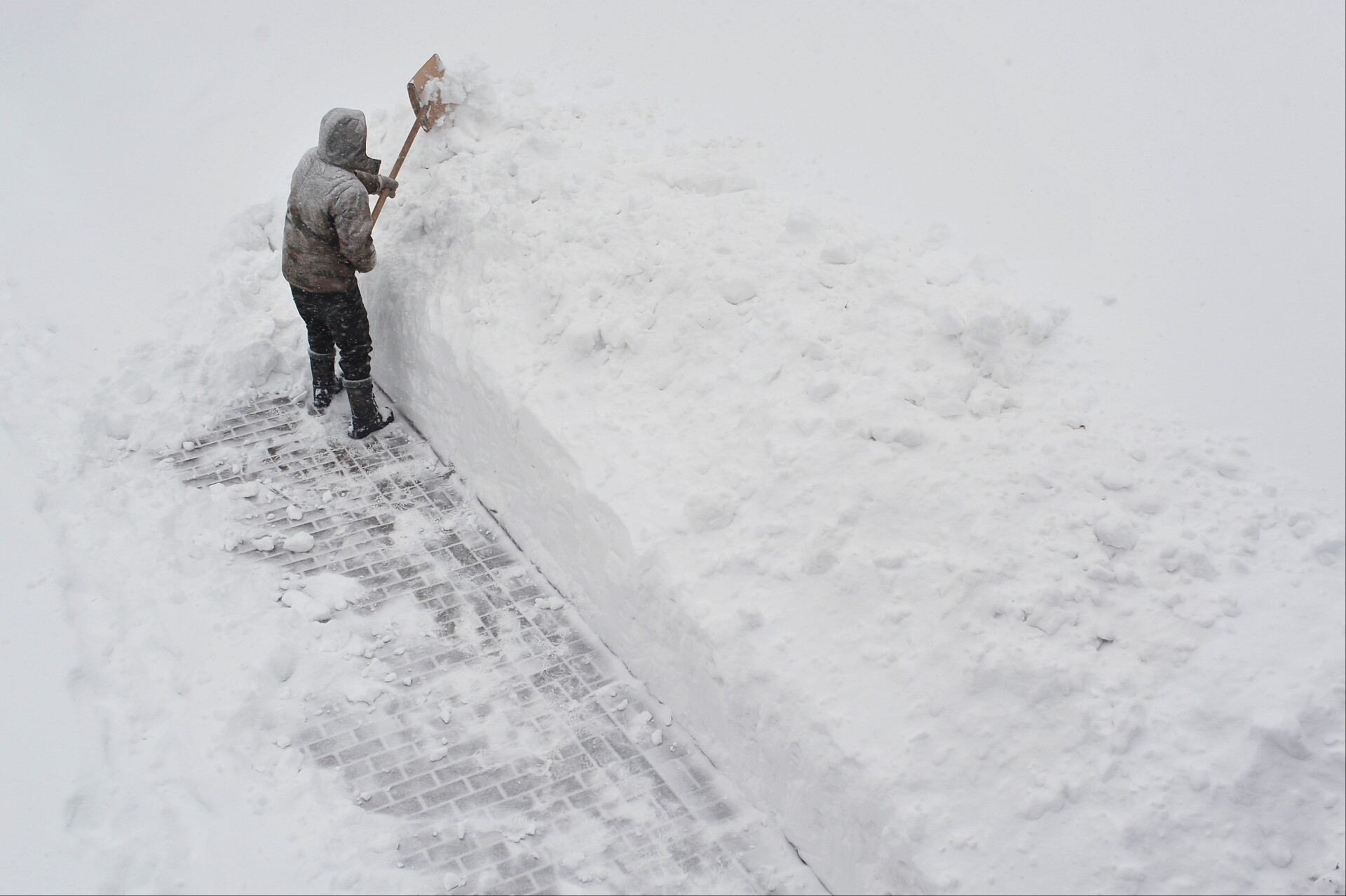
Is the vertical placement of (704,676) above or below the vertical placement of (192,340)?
below

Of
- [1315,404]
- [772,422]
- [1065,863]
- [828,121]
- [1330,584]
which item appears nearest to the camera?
[1065,863]

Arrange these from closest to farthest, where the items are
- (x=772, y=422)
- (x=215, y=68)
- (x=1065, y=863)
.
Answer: (x=1065, y=863)
(x=772, y=422)
(x=215, y=68)

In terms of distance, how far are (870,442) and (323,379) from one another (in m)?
3.34

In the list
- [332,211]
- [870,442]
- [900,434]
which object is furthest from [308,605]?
[900,434]

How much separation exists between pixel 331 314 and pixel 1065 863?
170 inches

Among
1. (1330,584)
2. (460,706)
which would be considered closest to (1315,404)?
(1330,584)

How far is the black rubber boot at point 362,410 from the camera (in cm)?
554

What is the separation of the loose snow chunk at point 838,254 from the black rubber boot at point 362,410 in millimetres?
2607

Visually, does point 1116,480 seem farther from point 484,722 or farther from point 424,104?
point 424,104

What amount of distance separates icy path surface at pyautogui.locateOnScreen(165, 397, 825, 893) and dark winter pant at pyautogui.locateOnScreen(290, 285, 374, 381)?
60cm

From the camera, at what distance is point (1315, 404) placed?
366 centimetres

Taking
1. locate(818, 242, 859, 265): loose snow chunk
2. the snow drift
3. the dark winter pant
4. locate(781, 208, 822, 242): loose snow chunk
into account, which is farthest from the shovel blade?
locate(818, 242, 859, 265): loose snow chunk

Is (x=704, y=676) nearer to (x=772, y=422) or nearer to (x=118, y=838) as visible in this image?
(x=772, y=422)

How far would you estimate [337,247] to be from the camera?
17.5ft
